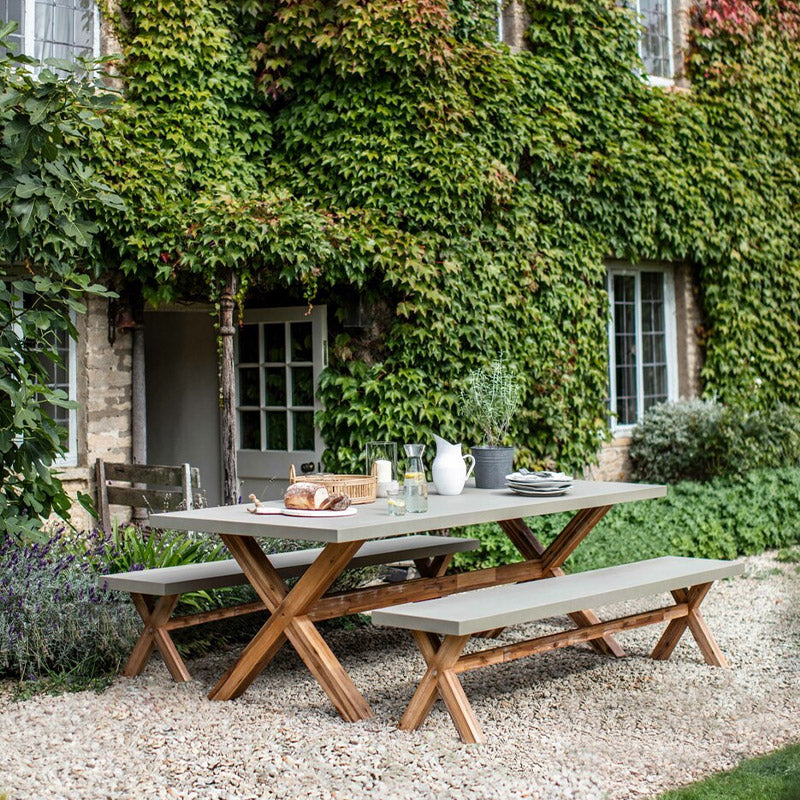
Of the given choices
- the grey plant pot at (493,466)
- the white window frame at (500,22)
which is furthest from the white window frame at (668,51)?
the grey plant pot at (493,466)

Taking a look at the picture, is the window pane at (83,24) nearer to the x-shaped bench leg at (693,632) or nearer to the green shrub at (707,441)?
the x-shaped bench leg at (693,632)

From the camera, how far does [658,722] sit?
4.97 metres

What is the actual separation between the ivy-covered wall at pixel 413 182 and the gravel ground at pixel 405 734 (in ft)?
11.2

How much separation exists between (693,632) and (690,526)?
137 inches

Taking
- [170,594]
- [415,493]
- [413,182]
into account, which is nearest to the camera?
[415,493]

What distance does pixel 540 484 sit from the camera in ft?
19.2

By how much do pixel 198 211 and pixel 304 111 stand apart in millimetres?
1491

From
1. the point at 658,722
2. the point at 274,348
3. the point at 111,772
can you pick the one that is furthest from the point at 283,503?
the point at 274,348

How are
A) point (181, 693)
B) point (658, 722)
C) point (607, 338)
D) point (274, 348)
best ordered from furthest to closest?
point (607, 338) → point (274, 348) → point (181, 693) → point (658, 722)

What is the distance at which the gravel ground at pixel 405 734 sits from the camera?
165 inches

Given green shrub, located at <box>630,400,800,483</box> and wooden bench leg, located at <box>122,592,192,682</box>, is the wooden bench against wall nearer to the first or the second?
wooden bench leg, located at <box>122,592,192,682</box>

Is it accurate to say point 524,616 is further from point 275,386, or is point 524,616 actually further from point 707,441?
point 707,441

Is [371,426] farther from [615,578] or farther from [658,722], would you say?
[658,722]

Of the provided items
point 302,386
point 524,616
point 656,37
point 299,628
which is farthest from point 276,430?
point 656,37
